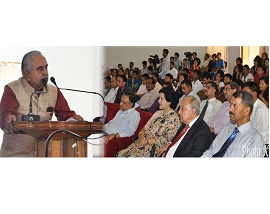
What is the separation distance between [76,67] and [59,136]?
2.53 ft

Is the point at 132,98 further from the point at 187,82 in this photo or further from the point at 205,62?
the point at 205,62

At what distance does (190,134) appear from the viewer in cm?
568

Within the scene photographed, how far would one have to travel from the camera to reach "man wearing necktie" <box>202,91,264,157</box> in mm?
5566

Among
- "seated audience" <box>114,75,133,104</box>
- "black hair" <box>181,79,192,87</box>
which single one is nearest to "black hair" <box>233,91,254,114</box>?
"black hair" <box>181,79,192,87</box>

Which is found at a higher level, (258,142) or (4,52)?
(4,52)

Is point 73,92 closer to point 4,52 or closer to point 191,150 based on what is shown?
point 4,52

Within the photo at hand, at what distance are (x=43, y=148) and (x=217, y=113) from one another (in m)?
1.74

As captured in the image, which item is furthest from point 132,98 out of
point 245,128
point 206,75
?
point 245,128

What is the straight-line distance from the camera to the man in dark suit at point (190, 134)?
5648 mm

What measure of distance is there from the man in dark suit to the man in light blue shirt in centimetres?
47

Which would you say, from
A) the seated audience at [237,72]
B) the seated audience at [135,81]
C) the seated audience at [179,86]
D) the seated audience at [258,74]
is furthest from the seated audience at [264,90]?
the seated audience at [135,81]

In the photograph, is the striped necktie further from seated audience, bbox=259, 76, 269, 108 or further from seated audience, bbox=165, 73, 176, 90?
seated audience, bbox=165, 73, 176, 90
